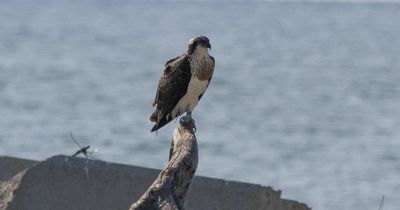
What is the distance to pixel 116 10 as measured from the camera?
475ft

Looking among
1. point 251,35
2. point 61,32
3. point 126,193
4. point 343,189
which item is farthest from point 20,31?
point 126,193

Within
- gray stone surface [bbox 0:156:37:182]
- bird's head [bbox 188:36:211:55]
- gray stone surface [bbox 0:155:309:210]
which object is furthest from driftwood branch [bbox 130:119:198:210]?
gray stone surface [bbox 0:156:37:182]

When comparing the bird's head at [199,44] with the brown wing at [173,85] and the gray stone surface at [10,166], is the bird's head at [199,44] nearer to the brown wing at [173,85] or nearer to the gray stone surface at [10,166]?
the brown wing at [173,85]

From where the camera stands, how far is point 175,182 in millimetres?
8750

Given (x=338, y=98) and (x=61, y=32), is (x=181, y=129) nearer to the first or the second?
(x=338, y=98)

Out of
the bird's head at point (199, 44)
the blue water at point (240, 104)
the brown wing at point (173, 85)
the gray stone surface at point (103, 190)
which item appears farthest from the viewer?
the blue water at point (240, 104)

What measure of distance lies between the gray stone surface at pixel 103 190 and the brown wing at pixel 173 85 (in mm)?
946

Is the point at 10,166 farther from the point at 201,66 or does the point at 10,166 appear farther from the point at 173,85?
the point at 201,66

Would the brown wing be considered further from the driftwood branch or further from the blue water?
the blue water

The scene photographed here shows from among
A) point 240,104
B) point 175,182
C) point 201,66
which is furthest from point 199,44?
point 240,104

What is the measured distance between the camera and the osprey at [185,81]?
38.4 ft

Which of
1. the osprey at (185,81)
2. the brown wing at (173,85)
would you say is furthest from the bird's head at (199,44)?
the brown wing at (173,85)

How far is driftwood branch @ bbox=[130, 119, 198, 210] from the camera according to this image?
8.42 metres

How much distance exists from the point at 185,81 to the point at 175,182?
3.15 meters
